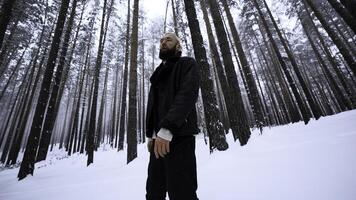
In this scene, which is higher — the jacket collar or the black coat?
the jacket collar

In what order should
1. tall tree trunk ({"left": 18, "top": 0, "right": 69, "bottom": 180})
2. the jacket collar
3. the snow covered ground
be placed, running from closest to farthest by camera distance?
the jacket collar → the snow covered ground → tall tree trunk ({"left": 18, "top": 0, "right": 69, "bottom": 180})

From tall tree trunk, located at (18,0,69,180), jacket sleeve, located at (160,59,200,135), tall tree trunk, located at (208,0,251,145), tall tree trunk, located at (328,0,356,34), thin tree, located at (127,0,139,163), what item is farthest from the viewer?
thin tree, located at (127,0,139,163)

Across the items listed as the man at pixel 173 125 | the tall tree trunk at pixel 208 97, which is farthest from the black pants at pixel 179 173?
the tall tree trunk at pixel 208 97

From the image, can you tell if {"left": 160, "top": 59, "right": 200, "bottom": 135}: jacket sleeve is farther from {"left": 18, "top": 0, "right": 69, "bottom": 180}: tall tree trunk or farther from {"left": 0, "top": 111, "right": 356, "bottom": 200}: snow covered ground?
{"left": 18, "top": 0, "right": 69, "bottom": 180}: tall tree trunk

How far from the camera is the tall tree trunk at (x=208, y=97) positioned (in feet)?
18.2

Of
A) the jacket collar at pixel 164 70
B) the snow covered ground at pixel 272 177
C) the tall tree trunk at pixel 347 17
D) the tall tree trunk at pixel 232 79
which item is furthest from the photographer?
the tall tree trunk at pixel 347 17

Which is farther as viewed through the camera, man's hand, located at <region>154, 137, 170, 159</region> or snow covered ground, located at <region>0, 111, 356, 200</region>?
snow covered ground, located at <region>0, 111, 356, 200</region>

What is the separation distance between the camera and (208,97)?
19.0ft

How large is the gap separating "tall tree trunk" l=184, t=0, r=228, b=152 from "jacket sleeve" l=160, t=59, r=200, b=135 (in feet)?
12.3

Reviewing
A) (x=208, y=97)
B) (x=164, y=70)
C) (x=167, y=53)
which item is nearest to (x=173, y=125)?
(x=164, y=70)

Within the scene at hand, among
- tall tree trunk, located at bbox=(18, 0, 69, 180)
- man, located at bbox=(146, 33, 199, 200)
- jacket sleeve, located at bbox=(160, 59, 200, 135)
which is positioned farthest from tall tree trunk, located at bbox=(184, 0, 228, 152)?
tall tree trunk, located at bbox=(18, 0, 69, 180)

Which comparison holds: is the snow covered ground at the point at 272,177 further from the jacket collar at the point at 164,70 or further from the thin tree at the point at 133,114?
the thin tree at the point at 133,114

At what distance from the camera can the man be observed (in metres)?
1.73

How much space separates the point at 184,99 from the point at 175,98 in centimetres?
9
